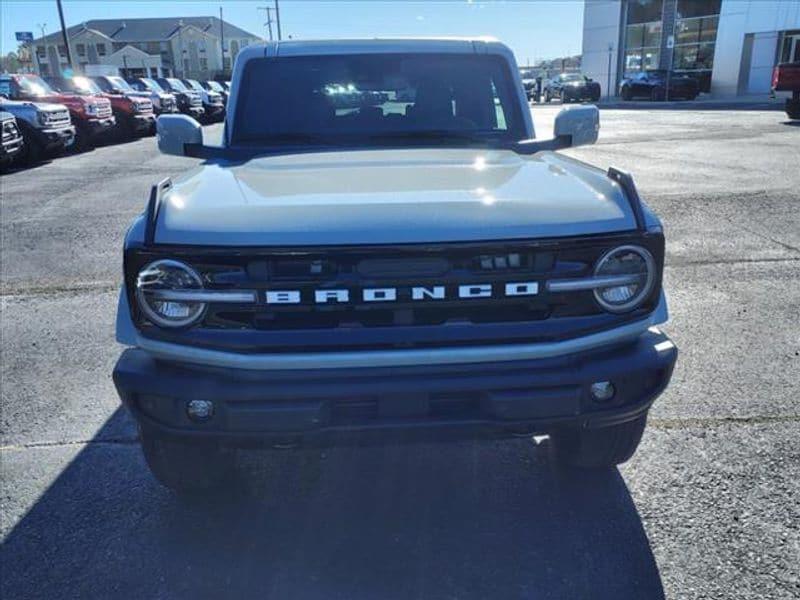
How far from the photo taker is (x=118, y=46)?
85750mm

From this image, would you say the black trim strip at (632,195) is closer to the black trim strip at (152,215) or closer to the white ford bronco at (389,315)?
the white ford bronco at (389,315)

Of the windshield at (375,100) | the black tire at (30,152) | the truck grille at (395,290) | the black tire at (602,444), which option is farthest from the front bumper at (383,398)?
the black tire at (30,152)

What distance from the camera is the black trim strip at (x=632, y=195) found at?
2311 millimetres

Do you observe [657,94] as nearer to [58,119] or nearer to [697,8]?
[697,8]

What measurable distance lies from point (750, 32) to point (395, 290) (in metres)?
42.2

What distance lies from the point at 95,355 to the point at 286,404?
296 centimetres

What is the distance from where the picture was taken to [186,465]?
2717mm

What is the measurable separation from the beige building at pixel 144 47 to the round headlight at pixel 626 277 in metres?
87.2

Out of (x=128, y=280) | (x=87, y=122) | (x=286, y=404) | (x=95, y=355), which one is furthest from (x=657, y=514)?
(x=87, y=122)

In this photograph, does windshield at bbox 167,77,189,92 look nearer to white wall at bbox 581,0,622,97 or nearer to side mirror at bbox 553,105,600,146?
side mirror at bbox 553,105,600,146

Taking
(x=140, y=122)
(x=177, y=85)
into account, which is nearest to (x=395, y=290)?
(x=140, y=122)

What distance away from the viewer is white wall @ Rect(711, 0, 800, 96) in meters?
35.4

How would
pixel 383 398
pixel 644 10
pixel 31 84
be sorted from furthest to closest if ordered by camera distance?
pixel 644 10 < pixel 31 84 < pixel 383 398

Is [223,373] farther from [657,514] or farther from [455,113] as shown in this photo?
[455,113]
